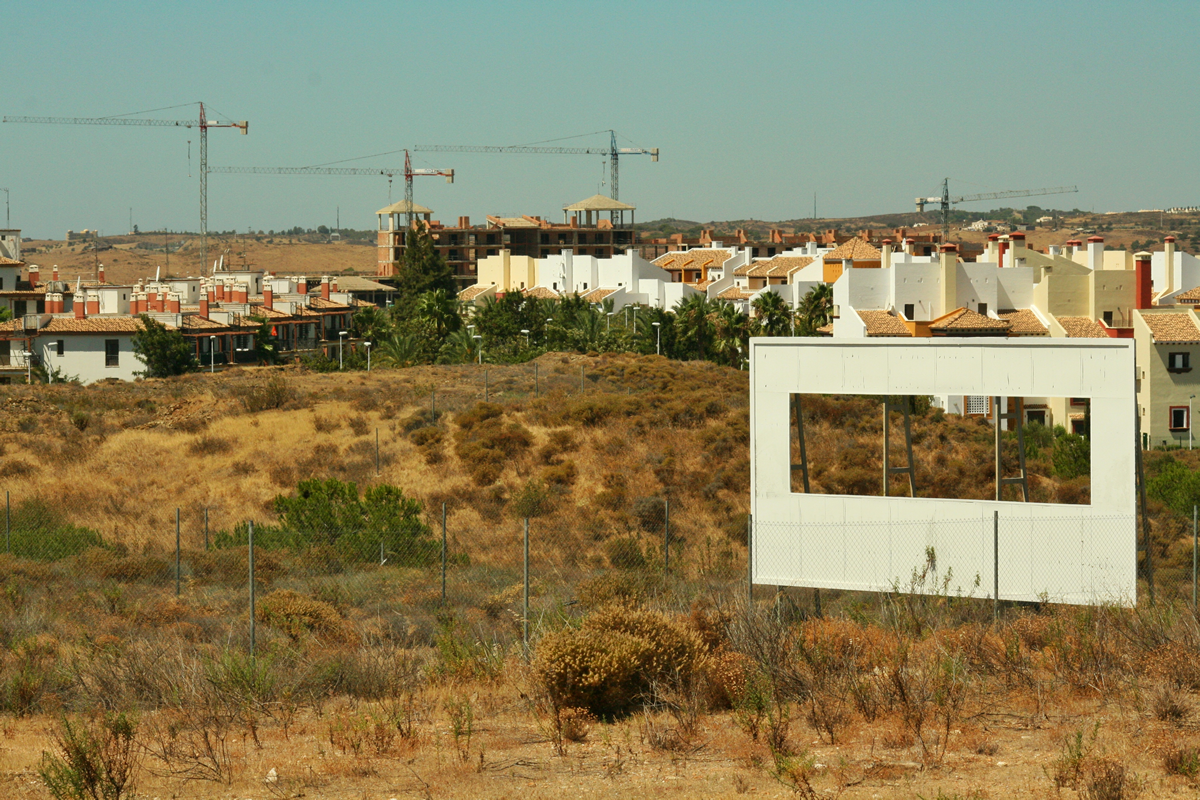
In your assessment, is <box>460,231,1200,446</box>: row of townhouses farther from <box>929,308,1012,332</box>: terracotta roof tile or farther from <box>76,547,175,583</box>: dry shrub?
<box>76,547,175,583</box>: dry shrub

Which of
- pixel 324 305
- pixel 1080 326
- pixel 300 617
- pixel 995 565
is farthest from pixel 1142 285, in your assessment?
pixel 300 617

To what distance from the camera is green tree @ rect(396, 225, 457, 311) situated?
106688mm

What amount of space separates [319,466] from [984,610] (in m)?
25.9

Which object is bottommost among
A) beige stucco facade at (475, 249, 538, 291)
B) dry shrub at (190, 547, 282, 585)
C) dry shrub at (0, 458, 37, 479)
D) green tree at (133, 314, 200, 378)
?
dry shrub at (190, 547, 282, 585)

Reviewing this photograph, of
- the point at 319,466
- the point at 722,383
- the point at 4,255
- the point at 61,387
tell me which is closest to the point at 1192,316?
the point at 722,383

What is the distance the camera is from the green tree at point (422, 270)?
350ft

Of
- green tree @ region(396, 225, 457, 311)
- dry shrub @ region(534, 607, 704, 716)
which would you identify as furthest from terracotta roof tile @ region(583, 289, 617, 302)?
dry shrub @ region(534, 607, 704, 716)

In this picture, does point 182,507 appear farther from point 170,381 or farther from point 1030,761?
point 1030,761

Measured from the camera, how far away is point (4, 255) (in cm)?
8238

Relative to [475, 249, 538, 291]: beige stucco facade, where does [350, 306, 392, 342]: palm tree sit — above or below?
below

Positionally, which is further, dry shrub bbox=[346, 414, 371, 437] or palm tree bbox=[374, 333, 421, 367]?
palm tree bbox=[374, 333, 421, 367]

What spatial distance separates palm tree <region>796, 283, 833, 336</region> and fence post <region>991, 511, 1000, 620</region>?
51.3m

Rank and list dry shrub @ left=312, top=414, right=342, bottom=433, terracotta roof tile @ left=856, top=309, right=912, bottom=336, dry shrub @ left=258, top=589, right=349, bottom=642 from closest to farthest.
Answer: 1. dry shrub @ left=258, top=589, right=349, bottom=642
2. dry shrub @ left=312, top=414, right=342, bottom=433
3. terracotta roof tile @ left=856, top=309, right=912, bottom=336

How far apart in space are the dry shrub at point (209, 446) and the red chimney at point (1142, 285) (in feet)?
151
